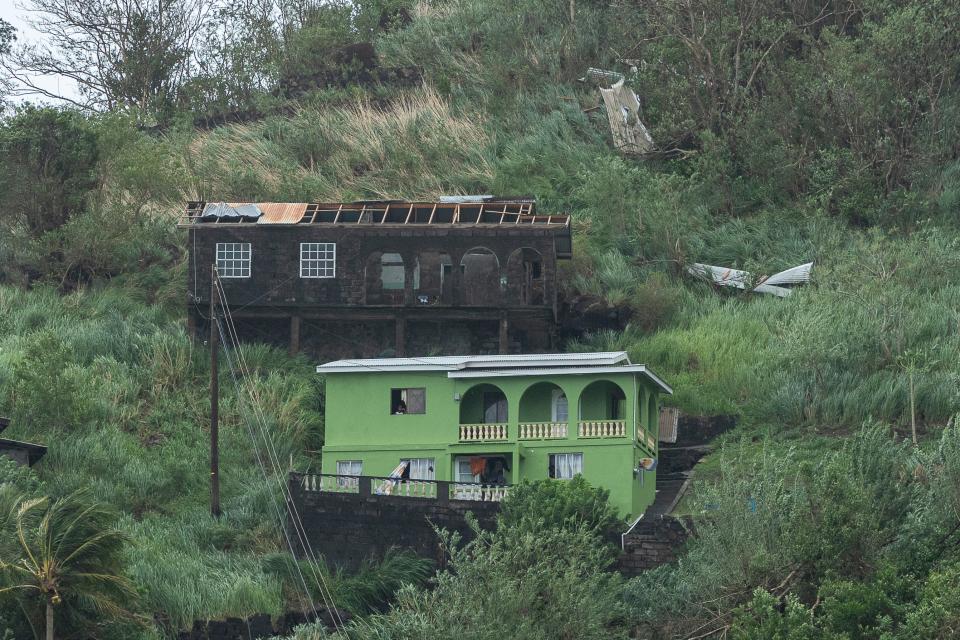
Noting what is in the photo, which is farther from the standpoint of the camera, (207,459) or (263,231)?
(263,231)

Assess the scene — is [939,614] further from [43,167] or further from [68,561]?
[43,167]

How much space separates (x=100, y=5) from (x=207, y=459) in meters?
36.9

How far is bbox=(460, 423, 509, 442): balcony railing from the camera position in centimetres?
4628

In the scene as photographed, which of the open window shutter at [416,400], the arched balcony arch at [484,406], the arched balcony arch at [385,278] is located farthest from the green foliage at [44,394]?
the arched balcony arch at [484,406]

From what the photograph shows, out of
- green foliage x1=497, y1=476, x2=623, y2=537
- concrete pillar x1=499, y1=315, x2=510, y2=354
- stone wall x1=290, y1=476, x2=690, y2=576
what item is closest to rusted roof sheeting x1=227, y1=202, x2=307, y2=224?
concrete pillar x1=499, y1=315, x2=510, y2=354

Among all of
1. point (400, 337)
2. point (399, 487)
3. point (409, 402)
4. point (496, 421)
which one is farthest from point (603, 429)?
point (400, 337)

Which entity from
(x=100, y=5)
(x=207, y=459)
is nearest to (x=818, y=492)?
(x=207, y=459)

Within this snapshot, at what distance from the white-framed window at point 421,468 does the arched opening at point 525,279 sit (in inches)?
345

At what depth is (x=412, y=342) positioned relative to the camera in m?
54.7

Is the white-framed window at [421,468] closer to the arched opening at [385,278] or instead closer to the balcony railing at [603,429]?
the balcony railing at [603,429]

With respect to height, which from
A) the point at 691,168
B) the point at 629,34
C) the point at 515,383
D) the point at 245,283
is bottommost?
the point at 515,383

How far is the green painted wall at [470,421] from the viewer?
45500mm

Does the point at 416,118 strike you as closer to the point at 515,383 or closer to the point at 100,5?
the point at 100,5

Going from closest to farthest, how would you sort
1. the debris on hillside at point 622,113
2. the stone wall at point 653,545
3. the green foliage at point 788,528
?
1. the green foliage at point 788,528
2. the stone wall at point 653,545
3. the debris on hillside at point 622,113
